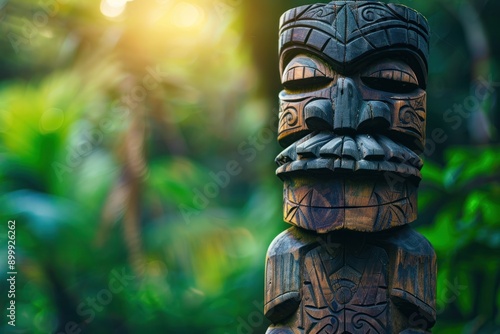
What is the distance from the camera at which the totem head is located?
2809 millimetres

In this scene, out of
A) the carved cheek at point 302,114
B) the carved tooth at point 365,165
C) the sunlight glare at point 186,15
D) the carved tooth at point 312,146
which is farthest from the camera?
the sunlight glare at point 186,15

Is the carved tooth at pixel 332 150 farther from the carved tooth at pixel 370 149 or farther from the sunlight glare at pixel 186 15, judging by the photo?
the sunlight glare at pixel 186 15

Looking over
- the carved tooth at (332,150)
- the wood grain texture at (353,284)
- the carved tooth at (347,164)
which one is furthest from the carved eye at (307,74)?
the wood grain texture at (353,284)

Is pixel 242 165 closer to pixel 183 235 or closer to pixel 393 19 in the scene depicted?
pixel 183 235

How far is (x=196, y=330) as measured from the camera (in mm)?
7863

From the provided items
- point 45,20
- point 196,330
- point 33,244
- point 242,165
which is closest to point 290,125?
point 33,244

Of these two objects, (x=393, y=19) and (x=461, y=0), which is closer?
(x=393, y=19)

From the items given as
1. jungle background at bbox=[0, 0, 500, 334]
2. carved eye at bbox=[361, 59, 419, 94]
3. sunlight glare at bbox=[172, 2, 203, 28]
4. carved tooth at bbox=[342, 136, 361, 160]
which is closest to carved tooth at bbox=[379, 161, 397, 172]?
carved tooth at bbox=[342, 136, 361, 160]

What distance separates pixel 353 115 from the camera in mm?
2916

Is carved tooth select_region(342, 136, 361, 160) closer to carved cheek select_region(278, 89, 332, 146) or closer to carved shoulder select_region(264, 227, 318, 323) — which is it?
carved cheek select_region(278, 89, 332, 146)

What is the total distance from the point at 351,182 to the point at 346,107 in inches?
15.9

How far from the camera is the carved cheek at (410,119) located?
9.75 feet

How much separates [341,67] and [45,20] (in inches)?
248

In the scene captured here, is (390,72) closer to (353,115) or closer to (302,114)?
(353,115)
